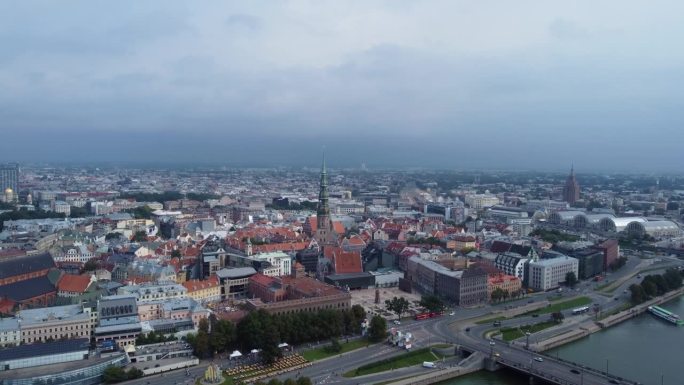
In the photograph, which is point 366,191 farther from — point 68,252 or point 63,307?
point 63,307

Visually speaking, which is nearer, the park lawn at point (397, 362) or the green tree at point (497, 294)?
the park lawn at point (397, 362)

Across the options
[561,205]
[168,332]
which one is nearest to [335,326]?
[168,332]

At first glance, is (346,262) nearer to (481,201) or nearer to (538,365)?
(538,365)

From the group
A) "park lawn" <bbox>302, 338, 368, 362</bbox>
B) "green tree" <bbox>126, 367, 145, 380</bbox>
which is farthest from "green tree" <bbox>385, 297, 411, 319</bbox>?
"green tree" <bbox>126, 367, 145, 380</bbox>

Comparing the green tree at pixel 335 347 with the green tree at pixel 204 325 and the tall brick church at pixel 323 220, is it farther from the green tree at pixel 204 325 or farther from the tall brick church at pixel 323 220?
the tall brick church at pixel 323 220

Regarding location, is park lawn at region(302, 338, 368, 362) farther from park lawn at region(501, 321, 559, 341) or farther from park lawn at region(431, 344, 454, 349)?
park lawn at region(501, 321, 559, 341)

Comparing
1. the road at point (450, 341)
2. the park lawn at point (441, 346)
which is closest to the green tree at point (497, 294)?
the road at point (450, 341)
